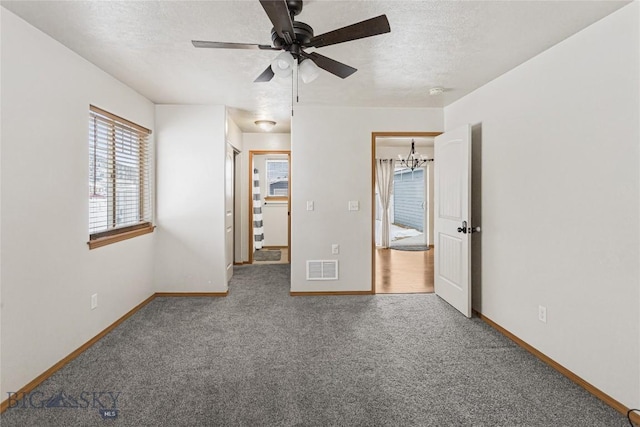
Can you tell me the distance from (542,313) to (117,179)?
4051 millimetres

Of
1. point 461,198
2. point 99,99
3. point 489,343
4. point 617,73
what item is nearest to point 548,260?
point 489,343

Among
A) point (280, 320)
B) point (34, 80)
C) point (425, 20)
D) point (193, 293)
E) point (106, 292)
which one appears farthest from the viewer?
point (193, 293)

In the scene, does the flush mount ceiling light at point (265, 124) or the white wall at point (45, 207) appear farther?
the flush mount ceiling light at point (265, 124)

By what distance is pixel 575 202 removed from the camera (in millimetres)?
2197

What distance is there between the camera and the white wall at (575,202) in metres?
1.88

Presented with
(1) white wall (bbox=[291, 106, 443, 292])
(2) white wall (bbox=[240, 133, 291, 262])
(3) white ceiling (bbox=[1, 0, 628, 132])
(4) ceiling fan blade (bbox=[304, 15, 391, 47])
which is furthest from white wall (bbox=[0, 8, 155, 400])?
(2) white wall (bbox=[240, 133, 291, 262])

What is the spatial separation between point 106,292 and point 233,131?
9.25 feet

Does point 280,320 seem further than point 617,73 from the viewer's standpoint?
Yes

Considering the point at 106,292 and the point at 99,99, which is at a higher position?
the point at 99,99

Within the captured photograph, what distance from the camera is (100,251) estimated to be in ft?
9.48

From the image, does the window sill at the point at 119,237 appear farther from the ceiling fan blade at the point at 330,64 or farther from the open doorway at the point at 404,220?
the open doorway at the point at 404,220

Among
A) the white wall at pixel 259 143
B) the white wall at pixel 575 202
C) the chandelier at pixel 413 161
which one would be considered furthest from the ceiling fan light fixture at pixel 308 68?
the chandelier at pixel 413 161

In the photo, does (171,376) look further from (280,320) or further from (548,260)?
(548,260)

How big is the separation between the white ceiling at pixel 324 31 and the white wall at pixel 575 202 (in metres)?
0.24
